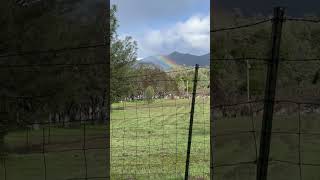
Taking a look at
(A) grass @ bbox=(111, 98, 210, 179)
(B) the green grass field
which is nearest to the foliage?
(A) grass @ bbox=(111, 98, 210, 179)

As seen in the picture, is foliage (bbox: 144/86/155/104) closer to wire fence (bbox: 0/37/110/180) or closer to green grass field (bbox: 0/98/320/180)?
green grass field (bbox: 0/98/320/180)

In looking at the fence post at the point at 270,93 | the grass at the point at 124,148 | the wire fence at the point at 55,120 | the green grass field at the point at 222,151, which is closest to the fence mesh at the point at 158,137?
the grass at the point at 124,148

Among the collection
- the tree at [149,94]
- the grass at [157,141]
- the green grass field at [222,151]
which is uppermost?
the tree at [149,94]

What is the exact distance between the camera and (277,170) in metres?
3.40

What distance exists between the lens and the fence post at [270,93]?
308cm

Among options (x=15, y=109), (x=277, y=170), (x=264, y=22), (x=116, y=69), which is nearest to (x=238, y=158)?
(x=277, y=170)

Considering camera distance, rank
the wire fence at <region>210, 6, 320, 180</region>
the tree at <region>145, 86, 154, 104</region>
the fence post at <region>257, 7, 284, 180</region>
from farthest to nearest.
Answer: the tree at <region>145, 86, 154, 104</region> → the wire fence at <region>210, 6, 320, 180</region> → the fence post at <region>257, 7, 284, 180</region>

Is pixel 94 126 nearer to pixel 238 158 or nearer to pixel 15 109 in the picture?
pixel 15 109

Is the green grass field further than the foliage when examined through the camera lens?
No

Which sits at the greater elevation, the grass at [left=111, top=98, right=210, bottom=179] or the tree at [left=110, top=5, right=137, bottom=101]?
the tree at [left=110, top=5, right=137, bottom=101]

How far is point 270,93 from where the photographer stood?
3.10m

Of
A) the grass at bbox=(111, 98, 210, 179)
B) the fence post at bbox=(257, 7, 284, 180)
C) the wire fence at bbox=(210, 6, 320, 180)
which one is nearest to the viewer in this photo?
the fence post at bbox=(257, 7, 284, 180)

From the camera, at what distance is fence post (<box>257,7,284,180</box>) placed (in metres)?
3.08

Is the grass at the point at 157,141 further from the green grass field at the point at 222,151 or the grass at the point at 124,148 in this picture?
the green grass field at the point at 222,151
